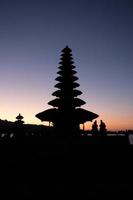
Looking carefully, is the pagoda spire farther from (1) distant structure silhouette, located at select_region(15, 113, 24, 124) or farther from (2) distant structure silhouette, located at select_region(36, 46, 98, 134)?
(1) distant structure silhouette, located at select_region(15, 113, 24, 124)

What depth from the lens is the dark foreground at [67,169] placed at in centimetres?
768

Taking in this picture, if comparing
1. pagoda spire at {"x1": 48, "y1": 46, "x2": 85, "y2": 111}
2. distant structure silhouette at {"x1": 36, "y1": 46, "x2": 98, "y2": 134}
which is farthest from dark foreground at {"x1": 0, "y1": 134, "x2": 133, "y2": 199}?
pagoda spire at {"x1": 48, "y1": 46, "x2": 85, "y2": 111}

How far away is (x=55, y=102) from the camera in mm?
18828

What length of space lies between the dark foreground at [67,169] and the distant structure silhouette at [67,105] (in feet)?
9.67

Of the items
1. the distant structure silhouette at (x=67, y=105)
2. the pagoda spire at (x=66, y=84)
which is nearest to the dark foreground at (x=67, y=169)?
the distant structure silhouette at (x=67, y=105)

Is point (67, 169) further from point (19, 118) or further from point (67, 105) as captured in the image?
point (19, 118)

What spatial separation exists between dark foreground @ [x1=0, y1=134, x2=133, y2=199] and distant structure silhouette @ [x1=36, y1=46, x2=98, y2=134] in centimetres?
295

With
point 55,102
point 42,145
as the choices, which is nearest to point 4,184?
point 42,145

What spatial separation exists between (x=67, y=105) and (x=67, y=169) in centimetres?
924

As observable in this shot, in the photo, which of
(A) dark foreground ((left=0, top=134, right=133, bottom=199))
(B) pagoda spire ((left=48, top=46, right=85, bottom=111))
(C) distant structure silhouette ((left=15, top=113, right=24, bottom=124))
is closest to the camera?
(A) dark foreground ((left=0, top=134, right=133, bottom=199))

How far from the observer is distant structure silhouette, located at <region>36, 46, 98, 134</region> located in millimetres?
16062

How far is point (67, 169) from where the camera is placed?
1009 cm

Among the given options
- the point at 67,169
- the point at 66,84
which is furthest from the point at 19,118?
the point at 67,169

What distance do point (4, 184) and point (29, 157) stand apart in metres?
2.25
